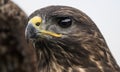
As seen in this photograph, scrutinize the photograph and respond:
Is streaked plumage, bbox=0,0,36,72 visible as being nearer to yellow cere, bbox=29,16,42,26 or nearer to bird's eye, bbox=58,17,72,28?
yellow cere, bbox=29,16,42,26

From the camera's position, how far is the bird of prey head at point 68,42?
303cm

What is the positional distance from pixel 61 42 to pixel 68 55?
15 cm

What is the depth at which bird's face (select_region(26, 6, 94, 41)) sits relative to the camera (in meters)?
2.98

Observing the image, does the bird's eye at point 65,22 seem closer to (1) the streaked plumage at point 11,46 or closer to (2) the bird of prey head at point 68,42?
(2) the bird of prey head at point 68,42

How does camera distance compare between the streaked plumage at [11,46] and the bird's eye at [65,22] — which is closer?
the streaked plumage at [11,46]

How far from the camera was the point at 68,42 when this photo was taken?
3289mm

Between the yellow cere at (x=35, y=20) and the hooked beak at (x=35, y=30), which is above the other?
the yellow cere at (x=35, y=20)

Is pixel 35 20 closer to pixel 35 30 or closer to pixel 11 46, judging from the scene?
pixel 35 30

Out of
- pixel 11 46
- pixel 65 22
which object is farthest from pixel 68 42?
pixel 11 46

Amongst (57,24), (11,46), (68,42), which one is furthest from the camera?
(68,42)

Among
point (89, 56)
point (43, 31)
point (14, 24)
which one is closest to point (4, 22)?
point (14, 24)

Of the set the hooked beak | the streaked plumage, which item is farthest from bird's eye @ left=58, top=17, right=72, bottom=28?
the streaked plumage

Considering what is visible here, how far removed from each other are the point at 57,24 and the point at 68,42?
26 centimetres

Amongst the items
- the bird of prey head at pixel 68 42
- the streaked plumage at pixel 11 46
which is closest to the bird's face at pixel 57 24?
the bird of prey head at pixel 68 42
